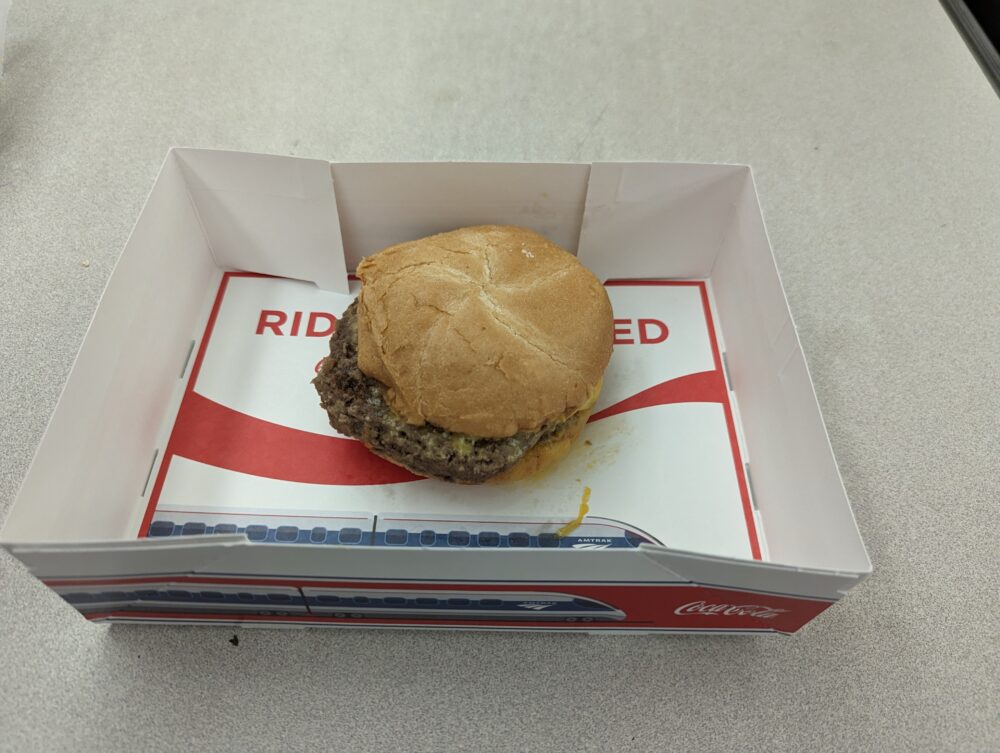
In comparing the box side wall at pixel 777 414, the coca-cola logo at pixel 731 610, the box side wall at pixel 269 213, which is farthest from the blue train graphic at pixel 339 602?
the box side wall at pixel 269 213

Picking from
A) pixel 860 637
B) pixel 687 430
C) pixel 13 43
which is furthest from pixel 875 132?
pixel 13 43

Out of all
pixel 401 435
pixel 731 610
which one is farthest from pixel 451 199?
pixel 731 610

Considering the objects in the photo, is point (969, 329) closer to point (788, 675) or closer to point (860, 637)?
point (860, 637)

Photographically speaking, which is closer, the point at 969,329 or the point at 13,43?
the point at 969,329

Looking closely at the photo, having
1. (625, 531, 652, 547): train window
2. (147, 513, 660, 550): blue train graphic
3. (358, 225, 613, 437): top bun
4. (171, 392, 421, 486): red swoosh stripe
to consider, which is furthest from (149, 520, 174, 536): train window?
(625, 531, 652, 547): train window

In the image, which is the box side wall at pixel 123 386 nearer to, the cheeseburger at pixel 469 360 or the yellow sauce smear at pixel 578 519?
the cheeseburger at pixel 469 360

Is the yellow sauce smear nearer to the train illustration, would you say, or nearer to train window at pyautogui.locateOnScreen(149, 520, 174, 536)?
the train illustration

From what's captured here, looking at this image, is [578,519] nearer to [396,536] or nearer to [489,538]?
[489,538]
